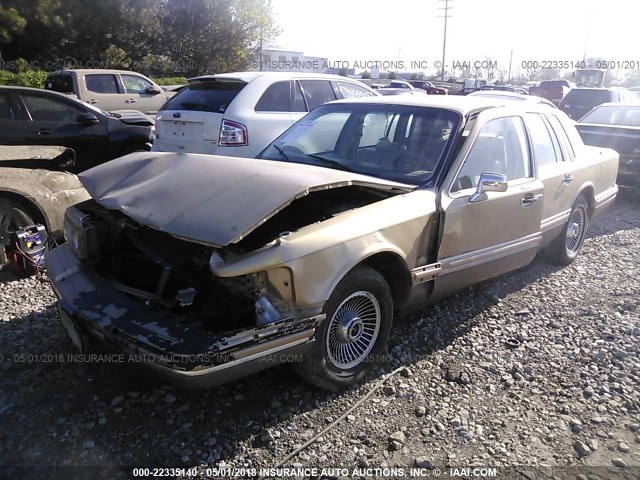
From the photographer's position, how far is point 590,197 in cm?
572

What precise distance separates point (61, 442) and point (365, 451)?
1.55 metres

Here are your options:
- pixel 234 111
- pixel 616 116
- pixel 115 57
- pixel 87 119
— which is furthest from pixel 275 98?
pixel 115 57

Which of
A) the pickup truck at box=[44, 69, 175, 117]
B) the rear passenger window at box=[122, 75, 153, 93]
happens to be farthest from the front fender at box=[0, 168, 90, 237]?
the rear passenger window at box=[122, 75, 153, 93]

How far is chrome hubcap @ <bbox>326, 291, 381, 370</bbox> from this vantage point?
317cm

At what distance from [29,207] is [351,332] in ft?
11.3

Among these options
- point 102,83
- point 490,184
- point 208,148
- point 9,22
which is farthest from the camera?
point 9,22

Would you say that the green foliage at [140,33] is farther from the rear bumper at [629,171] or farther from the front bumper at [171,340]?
the front bumper at [171,340]

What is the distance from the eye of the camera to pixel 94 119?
25.7ft

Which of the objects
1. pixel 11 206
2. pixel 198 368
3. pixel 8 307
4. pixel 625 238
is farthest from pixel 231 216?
pixel 625 238

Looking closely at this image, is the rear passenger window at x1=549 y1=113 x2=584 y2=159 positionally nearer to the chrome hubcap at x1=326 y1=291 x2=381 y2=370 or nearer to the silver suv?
the chrome hubcap at x1=326 y1=291 x2=381 y2=370

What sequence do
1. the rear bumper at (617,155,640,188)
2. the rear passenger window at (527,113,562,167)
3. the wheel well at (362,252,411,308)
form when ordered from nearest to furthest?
1. the wheel well at (362,252,411,308)
2. the rear passenger window at (527,113,562,167)
3. the rear bumper at (617,155,640,188)

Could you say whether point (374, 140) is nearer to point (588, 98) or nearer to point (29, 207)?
point (29, 207)

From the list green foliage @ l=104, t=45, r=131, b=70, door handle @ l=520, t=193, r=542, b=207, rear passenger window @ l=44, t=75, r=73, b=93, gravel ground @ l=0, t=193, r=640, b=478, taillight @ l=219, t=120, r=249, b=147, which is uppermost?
green foliage @ l=104, t=45, r=131, b=70

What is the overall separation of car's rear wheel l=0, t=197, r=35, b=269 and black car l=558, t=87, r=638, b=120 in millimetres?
16574
